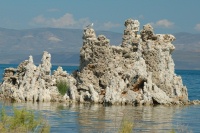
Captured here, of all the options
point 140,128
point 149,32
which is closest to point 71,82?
point 149,32

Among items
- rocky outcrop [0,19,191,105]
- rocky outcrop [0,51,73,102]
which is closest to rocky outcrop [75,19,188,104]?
rocky outcrop [0,19,191,105]

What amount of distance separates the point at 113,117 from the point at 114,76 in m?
10.9

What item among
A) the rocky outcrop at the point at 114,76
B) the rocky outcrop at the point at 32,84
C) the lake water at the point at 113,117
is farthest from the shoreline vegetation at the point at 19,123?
the rocky outcrop at the point at 32,84

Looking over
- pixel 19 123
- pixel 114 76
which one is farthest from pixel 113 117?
pixel 19 123

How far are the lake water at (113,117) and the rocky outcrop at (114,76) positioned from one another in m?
1.82

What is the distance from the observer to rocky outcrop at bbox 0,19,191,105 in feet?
177

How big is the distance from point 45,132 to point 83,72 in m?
31.3

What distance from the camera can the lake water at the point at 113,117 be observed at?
3772 centimetres

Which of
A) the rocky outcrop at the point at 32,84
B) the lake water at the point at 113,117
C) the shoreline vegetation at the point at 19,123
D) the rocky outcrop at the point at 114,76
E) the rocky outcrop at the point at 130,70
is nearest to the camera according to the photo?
the shoreline vegetation at the point at 19,123

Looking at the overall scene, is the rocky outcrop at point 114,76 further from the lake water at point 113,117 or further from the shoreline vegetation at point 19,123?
the shoreline vegetation at point 19,123

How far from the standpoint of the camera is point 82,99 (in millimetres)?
54625

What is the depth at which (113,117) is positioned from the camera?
43594mm

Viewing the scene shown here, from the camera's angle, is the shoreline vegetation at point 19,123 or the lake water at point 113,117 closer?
the shoreline vegetation at point 19,123

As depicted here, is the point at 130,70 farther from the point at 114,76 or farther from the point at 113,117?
the point at 113,117
